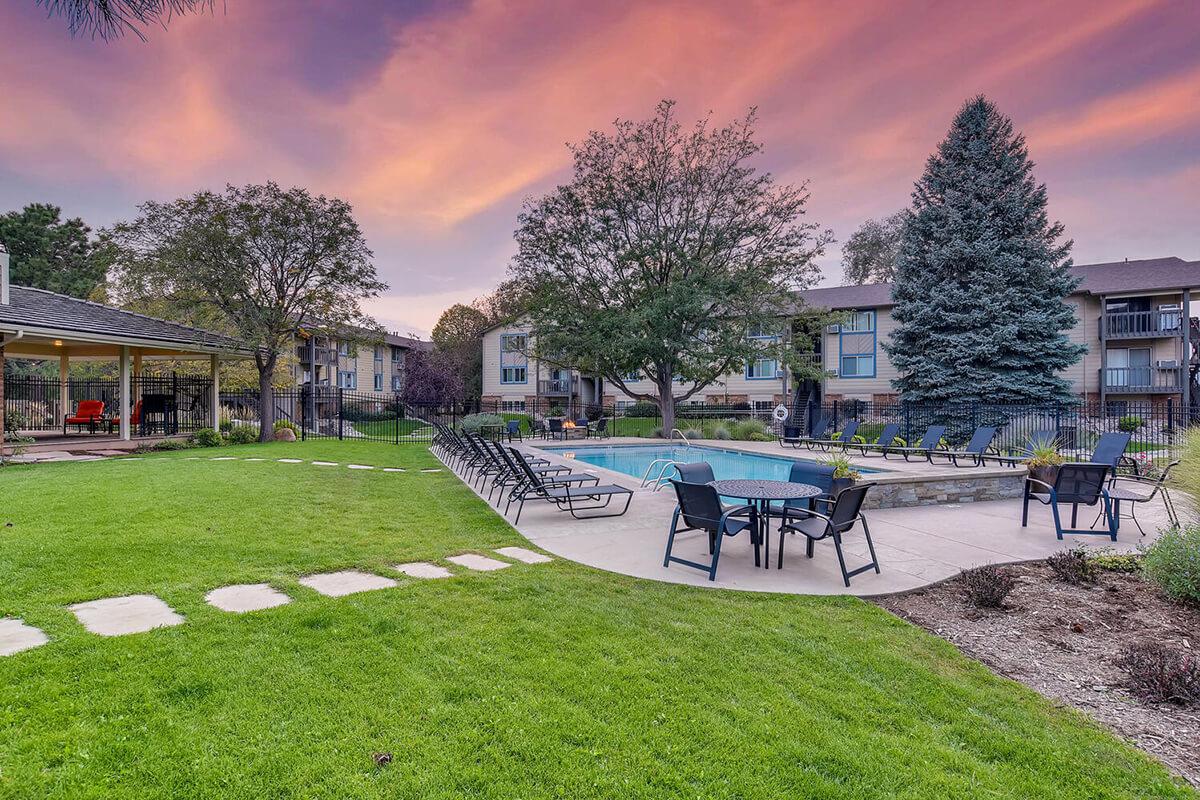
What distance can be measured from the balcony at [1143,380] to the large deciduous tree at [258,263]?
103ft

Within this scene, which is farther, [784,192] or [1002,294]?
[784,192]

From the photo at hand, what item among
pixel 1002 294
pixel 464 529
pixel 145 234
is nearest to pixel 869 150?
pixel 1002 294

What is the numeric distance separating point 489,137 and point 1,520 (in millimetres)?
10316

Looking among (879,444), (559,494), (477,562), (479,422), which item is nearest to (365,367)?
(479,422)

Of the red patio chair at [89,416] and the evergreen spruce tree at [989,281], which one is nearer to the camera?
the red patio chair at [89,416]

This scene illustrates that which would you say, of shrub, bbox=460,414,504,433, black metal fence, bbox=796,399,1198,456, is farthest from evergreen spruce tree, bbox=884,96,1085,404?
shrub, bbox=460,414,504,433

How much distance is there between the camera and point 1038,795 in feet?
7.07

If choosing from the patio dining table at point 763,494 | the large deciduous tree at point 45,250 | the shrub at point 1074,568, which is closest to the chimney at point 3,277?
the patio dining table at point 763,494

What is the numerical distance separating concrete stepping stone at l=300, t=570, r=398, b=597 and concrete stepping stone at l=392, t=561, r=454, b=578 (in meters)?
0.23

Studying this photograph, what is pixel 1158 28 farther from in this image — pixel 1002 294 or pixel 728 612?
pixel 728 612

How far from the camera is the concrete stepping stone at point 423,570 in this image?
4.61 meters

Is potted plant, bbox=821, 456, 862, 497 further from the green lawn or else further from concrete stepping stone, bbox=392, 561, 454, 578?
concrete stepping stone, bbox=392, 561, 454, 578

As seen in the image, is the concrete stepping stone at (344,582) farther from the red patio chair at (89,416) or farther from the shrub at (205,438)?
the red patio chair at (89,416)

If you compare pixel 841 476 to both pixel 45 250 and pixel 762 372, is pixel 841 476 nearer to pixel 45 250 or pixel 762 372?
pixel 762 372
